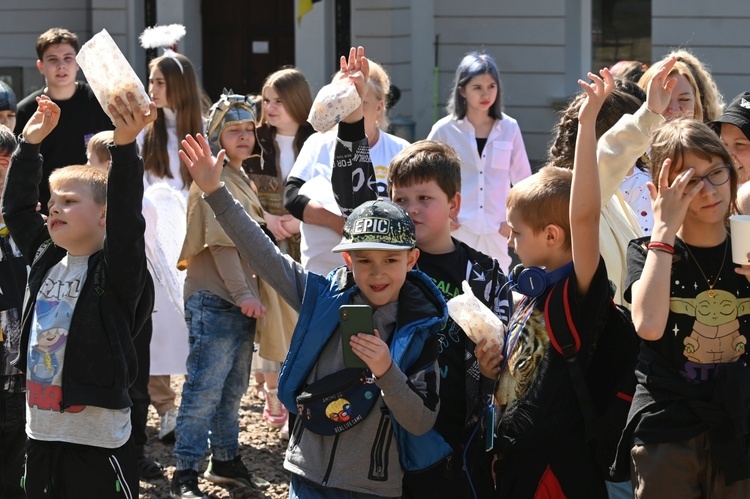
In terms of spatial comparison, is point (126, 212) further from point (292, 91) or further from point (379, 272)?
point (292, 91)

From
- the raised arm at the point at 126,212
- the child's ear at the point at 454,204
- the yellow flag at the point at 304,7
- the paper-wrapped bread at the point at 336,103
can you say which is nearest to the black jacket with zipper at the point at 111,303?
the raised arm at the point at 126,212

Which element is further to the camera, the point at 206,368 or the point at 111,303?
the point at 206,368

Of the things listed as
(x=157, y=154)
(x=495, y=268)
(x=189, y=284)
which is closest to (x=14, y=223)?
(x=189, y=284)

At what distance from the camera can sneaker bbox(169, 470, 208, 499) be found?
18.1 feet

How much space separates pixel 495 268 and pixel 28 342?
1713 millimetres

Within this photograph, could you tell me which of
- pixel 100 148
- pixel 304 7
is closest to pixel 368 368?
pixel 100 148

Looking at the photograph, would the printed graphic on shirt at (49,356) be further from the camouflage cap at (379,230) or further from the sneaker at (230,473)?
the sneaker at (230,473)

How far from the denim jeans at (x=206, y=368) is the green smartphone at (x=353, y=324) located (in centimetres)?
241

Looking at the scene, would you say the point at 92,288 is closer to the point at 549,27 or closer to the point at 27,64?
the point at 549,27

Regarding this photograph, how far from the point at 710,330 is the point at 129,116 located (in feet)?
6.35

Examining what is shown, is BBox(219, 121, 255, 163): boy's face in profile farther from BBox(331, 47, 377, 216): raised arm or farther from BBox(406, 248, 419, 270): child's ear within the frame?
BBox(406, 248, 419, 270): child's ear

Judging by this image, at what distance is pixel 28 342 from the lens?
407 cm

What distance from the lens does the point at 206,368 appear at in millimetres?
5613

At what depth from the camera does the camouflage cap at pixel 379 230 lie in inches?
136
